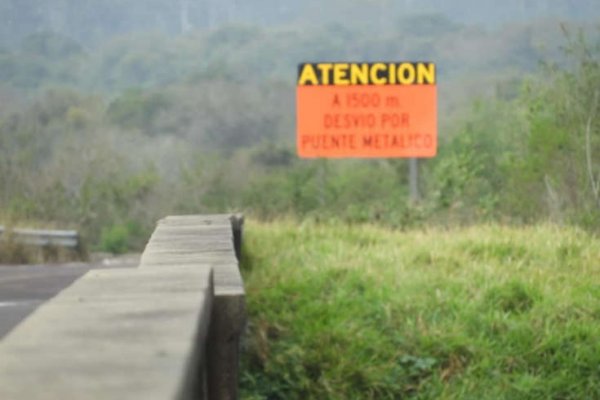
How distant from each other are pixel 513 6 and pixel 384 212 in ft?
227

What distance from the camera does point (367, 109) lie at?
18203mm

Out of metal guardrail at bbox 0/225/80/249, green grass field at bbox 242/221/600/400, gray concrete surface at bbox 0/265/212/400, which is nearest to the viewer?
gray concrete surface at bbox 0/265/212/400

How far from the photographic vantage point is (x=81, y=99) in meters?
64.9

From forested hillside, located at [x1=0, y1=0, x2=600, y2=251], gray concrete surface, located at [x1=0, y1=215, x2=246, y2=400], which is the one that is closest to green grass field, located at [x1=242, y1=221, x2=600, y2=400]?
gray concrete surface, located at [x1=0, y1=215, x2=246, y2=400]

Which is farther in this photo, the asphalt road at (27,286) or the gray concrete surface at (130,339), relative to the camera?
the asphalt road at (27,286)

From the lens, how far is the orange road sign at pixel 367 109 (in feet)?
58.0

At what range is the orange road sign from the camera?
58.0ft

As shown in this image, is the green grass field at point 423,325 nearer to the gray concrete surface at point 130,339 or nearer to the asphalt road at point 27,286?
the gray concrete surface at point 130,339

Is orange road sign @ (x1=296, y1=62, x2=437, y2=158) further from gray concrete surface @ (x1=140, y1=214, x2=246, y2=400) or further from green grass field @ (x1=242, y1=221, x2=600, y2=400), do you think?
green grass field @ (x1=242, y1=221, x2=600, y2=400)

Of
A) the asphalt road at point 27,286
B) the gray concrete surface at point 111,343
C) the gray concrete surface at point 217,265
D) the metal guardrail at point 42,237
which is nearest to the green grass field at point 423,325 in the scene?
the gray concrete surface at point 217,265

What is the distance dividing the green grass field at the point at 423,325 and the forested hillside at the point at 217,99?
12192mm

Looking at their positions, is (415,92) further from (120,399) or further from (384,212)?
(120,399)

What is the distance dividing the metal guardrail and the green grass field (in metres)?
8.74

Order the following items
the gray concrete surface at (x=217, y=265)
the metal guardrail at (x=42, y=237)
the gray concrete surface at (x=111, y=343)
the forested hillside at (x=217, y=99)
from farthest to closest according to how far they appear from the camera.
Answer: the forested hillside at (x=217, y=99) < the metal guardrail at (x=42, y=237) < the gray concrete surface at (x=217, y=265) < the gray concrete surface at (x=111, y=343)
